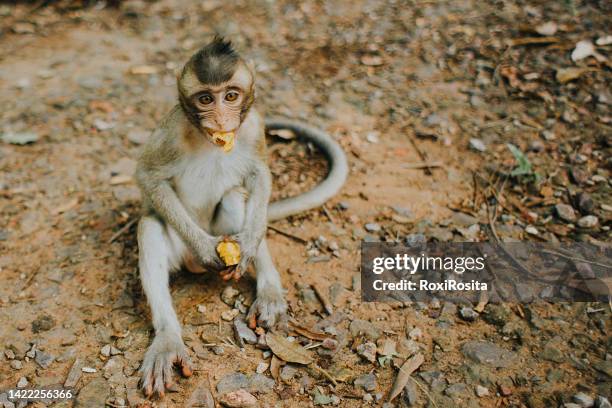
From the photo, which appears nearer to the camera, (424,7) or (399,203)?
(399,203)

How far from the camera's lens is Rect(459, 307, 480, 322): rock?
374cm

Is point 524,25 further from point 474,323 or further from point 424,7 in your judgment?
point 474,323

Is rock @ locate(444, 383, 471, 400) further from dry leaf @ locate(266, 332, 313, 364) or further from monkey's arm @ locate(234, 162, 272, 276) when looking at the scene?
monkey's arm @ locate(234, 162, 272, 276)

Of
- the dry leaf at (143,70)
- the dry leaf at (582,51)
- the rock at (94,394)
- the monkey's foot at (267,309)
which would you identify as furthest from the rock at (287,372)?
the dry leaf at (582,51)

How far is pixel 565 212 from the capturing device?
14.5ft

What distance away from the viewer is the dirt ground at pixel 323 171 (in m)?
3.45

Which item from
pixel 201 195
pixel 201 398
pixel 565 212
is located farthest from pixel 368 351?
pixel 565 212

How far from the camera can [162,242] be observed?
3855 mm

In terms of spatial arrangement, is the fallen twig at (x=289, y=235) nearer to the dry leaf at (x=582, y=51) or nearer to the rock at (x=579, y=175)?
the rock at (x=579, y=175)

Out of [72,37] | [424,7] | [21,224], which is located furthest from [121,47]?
[424,7]

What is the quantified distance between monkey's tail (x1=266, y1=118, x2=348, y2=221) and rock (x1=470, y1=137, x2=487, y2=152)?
1.17m

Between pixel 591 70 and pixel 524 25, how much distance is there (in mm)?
1047

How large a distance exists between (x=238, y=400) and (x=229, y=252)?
96 cm

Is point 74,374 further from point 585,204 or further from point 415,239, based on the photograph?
point 585,204
